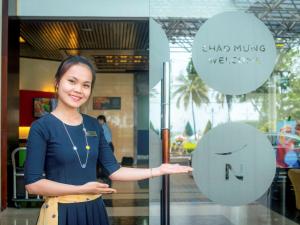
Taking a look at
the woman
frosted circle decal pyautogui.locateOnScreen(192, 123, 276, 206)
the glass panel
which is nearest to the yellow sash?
the woman

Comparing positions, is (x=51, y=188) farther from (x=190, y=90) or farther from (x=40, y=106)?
(x=40, y=106)

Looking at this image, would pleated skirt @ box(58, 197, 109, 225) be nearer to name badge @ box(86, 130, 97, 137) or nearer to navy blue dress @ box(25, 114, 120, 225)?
navy blue dress @ box(25, 114, 120, 225)

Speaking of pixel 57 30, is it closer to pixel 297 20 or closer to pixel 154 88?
pixel 154 88

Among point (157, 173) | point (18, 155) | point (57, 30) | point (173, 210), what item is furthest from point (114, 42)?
point (157, 173)

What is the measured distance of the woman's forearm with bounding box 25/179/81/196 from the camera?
1337 millimetres

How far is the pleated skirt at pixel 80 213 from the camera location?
1384 mm

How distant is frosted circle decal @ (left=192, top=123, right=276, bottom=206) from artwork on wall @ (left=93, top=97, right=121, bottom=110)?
31.6ft

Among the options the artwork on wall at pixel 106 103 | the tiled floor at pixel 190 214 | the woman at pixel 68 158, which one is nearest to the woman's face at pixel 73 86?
the woman at pixel 68 158

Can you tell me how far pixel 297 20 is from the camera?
15.1 ft

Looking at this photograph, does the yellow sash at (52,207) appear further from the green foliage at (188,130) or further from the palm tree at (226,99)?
the palm tree at (226,99)

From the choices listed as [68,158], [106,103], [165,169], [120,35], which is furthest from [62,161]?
[106,103]

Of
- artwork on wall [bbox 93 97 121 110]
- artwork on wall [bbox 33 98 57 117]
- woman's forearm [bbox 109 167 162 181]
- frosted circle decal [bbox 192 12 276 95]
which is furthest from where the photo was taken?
artwork on wall [bbox 93 97 121 110]

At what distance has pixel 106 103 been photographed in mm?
13781

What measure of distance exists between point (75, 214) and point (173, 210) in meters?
3.38
